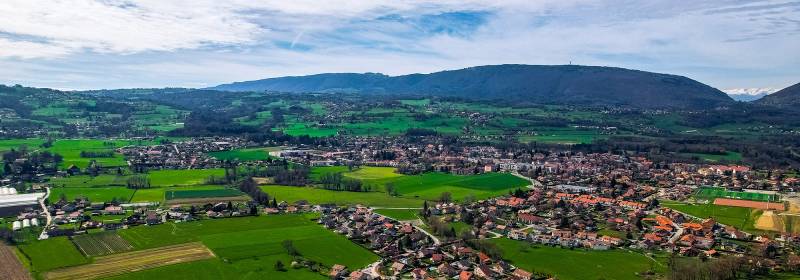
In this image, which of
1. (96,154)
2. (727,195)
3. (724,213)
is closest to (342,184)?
(724,213)

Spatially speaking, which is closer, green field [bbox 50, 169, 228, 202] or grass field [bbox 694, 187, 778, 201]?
grass field [bbox 694, 187, 778, 201]

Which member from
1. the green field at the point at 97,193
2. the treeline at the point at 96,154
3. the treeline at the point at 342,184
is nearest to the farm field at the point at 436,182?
the treeline at the point at 342,184

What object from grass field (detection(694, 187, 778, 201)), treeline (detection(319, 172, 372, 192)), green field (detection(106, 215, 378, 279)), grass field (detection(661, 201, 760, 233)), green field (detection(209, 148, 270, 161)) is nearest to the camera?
green field (detection(106, 215, 378, 279))

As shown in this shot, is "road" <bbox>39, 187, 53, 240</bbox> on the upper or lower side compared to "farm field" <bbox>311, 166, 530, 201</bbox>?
lower


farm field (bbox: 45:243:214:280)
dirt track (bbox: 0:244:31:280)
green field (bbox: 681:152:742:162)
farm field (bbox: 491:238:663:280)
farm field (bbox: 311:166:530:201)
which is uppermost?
green field (bbox: 681:152:742:162)

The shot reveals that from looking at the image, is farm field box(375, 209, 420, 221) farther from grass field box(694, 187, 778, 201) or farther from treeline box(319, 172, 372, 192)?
grass field box(694, 187, 778, 201)

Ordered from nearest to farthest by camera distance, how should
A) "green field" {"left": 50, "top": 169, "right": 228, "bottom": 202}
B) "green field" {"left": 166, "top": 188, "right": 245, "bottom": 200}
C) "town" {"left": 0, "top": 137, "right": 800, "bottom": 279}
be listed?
"town" {"left": 0, "top": 137, "right": 800, "bottom": 279}
"green field" {"left": 50, "top": 169, "right": 228, "bottom": 202}
"green field" {"left": 166, "top": 188, "right": 245, "bottom": 200}

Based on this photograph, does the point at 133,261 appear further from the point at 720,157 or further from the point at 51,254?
the point at 720,157

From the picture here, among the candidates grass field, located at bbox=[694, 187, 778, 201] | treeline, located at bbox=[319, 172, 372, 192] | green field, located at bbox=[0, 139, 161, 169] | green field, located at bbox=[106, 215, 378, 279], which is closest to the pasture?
green field, located at bbox=[106, 215, 378, 279]
